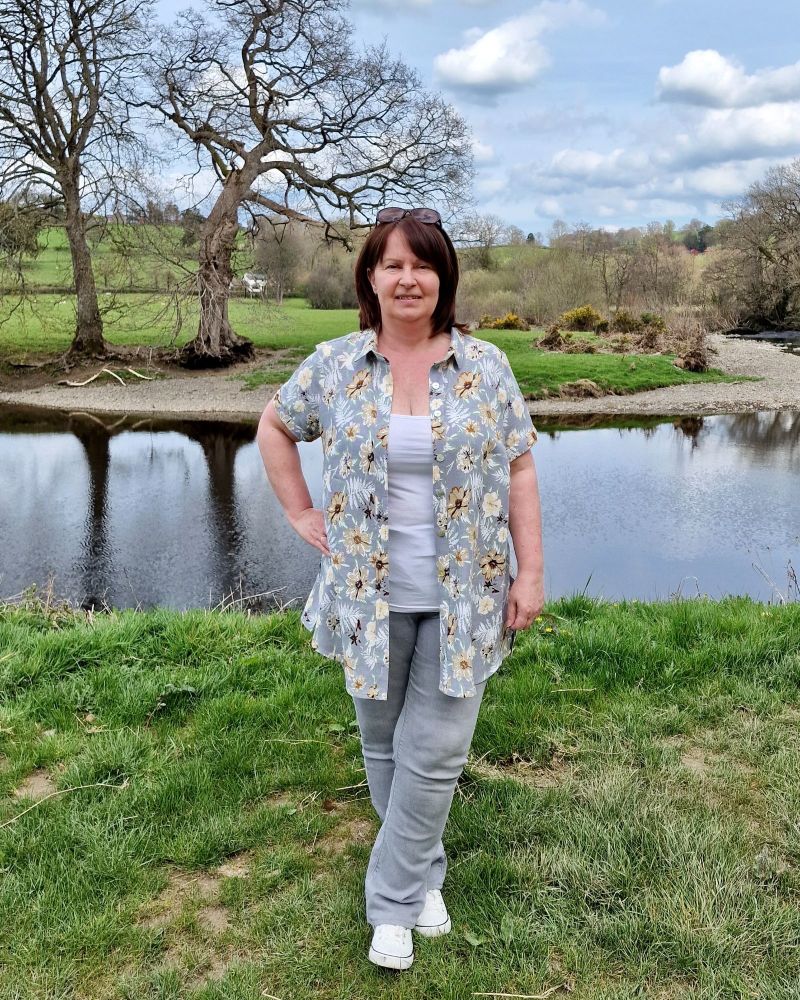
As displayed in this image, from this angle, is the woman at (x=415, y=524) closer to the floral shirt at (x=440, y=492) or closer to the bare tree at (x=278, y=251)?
the floral shirt at (x=440, y=492)

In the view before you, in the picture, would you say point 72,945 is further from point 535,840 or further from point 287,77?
point 287,77

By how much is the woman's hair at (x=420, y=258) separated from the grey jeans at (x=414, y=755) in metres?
0.86

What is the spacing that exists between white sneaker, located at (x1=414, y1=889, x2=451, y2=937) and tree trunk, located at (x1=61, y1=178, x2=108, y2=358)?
919 inches

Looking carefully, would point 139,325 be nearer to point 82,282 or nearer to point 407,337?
point 82,282

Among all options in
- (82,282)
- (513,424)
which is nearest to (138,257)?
(82,282)

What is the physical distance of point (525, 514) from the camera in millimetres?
2324

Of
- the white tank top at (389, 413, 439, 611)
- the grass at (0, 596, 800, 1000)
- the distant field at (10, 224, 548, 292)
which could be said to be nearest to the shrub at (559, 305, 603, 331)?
the distant field at (10, 224, 548, 292)

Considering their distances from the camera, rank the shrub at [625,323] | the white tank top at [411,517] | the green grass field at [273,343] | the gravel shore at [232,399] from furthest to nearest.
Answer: the shrub at [625,323]
the green grass field at [273,343]
the gravel shore at [232,399]
the white tank top at [411,517]

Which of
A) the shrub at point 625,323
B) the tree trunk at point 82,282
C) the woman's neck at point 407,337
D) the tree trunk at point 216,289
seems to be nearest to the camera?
the woman's neck at point 407,337

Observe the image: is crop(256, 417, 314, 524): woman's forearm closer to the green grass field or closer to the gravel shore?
the gravel shore

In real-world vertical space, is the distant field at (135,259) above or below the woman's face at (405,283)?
above

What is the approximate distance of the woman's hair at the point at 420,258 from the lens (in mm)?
2195

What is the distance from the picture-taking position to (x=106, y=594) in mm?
8102

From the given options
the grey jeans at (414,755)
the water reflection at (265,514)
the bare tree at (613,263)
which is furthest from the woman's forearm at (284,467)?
the bare tree at (613,263)
